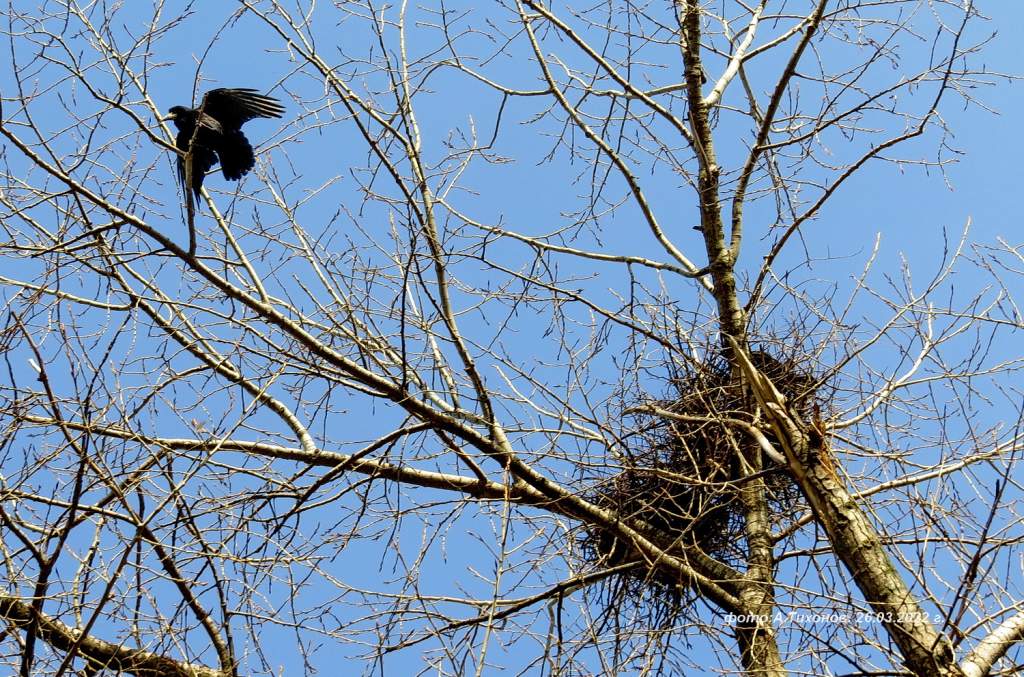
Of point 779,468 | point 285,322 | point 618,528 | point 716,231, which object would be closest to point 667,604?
point 618,528

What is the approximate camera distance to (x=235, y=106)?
16.4 feet

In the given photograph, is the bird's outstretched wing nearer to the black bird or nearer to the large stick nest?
the black bird

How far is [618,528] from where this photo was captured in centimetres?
450

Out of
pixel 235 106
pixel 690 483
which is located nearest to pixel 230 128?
pixel 235 106

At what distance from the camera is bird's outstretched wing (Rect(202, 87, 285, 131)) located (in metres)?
4.97

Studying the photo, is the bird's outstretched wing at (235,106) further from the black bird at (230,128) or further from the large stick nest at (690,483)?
the large stick nest at (690,483)

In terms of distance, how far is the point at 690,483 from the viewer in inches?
184

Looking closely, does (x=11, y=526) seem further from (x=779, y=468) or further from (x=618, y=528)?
(x=779, y=468)

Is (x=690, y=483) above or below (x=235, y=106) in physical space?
below

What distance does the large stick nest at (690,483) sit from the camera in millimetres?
4777

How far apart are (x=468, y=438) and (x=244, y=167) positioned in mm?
1804

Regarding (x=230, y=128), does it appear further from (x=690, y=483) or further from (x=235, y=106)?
(x=690, y=483)

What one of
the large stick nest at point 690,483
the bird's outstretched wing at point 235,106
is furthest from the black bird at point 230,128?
the large stick nest at point 690,483

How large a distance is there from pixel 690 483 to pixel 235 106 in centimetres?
279
